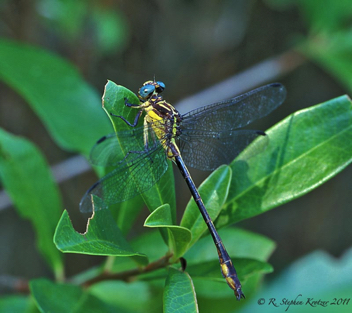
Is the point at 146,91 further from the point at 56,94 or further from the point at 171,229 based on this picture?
the point at 171,229

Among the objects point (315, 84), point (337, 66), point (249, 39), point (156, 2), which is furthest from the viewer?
point (315, 84)

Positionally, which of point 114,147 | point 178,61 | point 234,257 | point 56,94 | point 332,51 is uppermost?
point 178,61

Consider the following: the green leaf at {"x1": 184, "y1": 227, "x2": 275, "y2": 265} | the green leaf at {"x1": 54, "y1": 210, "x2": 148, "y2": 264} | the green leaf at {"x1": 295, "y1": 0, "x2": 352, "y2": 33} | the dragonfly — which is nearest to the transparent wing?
the dragonfly

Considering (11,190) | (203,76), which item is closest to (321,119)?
(11,190)

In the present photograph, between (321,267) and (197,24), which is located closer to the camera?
(321,267)

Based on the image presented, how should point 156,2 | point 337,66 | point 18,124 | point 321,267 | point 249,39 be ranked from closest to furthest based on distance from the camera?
point 321,267 < point 337,66 < point 18,124 < point 156,2 < point 249,39

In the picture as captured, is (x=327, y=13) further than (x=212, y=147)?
Yes

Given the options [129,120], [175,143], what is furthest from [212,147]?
[129,120]

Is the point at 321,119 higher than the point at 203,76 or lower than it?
lower

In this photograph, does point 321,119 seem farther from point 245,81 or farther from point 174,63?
point 174,63
